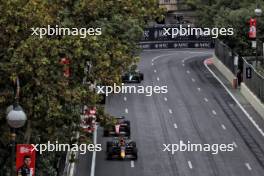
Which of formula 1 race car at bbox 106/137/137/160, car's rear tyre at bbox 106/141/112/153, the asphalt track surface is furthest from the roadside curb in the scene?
car's rear tyre at bbox 106/141/112/153

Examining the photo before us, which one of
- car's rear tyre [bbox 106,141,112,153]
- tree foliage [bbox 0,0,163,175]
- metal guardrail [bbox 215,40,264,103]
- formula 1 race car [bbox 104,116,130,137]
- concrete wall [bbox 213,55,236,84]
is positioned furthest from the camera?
concrete wall [bbox 213,55,236,84]

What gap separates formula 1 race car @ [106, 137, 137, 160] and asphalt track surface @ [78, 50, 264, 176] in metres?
0.50

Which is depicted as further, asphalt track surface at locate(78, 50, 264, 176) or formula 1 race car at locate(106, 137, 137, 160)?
formula 1 race car at locate(106, 137, 137, 160)

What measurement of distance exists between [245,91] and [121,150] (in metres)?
23.0

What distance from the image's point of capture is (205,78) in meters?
79.5

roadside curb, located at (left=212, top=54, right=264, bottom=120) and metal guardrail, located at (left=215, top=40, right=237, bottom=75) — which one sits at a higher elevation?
metal guardrail, located at (left=215, top=40, right=237, bottom=75)

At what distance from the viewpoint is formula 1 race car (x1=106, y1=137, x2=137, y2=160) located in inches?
1916

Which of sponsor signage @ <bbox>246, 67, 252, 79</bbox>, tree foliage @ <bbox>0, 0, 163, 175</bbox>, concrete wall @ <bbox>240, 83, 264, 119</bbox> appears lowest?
concrete wall @ <bbox>240, 83, 264, 119</bbox>

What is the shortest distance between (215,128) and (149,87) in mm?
15794

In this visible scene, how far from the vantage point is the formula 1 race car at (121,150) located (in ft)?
160

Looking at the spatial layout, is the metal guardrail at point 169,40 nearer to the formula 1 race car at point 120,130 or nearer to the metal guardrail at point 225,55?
the metal guardrail at point 225,55

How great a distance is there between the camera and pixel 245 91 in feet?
227

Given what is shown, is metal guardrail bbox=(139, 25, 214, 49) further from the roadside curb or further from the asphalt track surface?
the asphalt track surface

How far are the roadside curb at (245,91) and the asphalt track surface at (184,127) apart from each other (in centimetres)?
138
